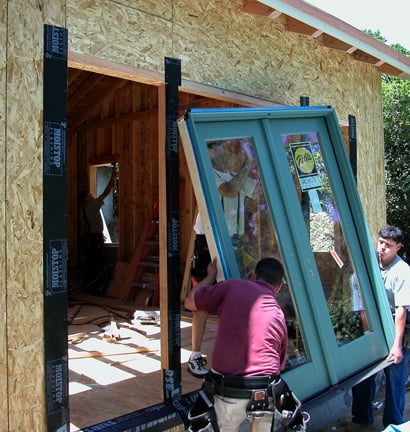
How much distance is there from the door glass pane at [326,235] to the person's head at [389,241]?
494 mm

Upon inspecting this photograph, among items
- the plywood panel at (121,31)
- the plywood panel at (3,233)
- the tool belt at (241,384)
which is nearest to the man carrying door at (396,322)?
the tool belt at (241,384)

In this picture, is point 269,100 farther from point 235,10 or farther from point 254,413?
point 254,413

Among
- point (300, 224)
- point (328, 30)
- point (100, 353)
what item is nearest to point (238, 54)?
point (328, 30)

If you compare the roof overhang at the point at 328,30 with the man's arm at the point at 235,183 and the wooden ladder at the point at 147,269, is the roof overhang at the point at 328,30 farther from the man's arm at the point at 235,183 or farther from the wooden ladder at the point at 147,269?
the wooden ladder at the point at 147,269

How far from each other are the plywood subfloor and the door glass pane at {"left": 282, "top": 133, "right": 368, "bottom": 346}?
1469 millimetres

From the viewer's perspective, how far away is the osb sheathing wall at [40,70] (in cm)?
313

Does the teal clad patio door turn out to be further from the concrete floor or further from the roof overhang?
the roof overhang

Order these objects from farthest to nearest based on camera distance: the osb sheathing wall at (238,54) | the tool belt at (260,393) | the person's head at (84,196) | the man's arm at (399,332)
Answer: the person's head at (84,196) < the man's arm at (399,332) < the osb sheathing wall at (238,54) < the tool belt at (260,393)

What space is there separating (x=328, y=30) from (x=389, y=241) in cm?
223

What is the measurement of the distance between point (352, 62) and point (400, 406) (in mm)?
4114

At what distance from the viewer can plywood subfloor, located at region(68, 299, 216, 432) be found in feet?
13.8

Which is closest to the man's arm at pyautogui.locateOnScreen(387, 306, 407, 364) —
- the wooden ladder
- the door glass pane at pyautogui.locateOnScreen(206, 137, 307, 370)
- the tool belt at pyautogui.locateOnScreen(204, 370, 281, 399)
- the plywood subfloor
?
the door glass pane at pyautogui.locateOnScreen(206, 137, 307, 370)

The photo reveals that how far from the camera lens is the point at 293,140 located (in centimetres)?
481

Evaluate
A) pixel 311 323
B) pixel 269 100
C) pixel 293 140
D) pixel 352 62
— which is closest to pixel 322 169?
pixel 293 140
